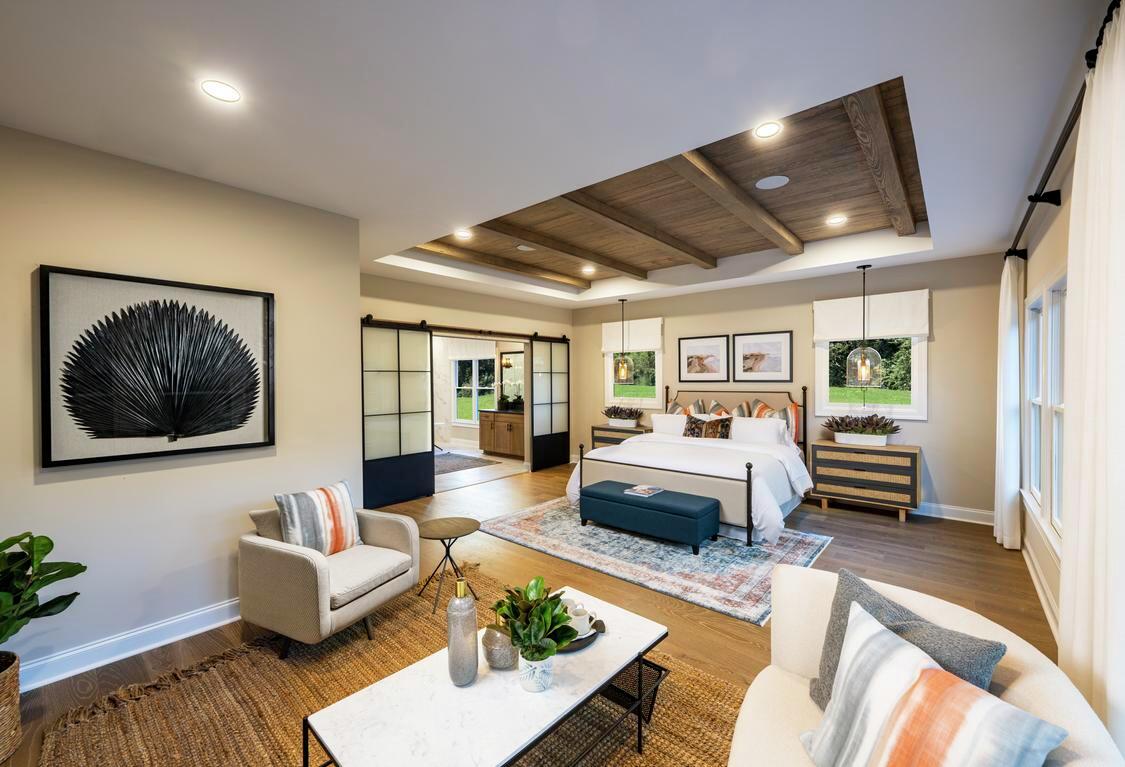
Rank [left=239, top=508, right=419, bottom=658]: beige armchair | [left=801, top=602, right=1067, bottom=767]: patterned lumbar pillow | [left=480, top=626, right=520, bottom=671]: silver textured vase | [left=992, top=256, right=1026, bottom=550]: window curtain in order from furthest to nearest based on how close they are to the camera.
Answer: [left=992, top=256, right=1026, bottom=550]: window curtain
[left=239, top=508, right=419, bottom=658]: beige armchair
[left=480, top=626, right=520, bottom=671]: silver textured vase
[left=801, top=602, right=1067, bottom=767]: patterned lumbar pillow

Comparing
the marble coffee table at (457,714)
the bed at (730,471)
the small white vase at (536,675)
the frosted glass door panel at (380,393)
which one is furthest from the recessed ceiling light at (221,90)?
the bed at (730,471)

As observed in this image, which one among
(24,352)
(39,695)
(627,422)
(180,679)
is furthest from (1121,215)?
(627,422)

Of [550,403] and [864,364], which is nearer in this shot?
[864,364]

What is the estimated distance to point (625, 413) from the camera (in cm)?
711

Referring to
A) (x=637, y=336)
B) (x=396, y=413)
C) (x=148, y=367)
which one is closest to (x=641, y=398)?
(x=637, y=336)

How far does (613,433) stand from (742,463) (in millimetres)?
2872

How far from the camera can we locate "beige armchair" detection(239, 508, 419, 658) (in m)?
2.31

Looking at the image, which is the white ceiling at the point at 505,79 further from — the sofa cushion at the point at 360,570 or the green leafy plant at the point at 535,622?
the sofa cushion at the point at 360,570

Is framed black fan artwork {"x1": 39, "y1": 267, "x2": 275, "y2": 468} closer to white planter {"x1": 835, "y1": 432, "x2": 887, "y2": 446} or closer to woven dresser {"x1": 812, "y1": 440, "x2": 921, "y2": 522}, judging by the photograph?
woven dresser {"x1": 812, "y1": 440, "x2": 921, "y2": 522}

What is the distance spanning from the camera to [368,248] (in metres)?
4.21

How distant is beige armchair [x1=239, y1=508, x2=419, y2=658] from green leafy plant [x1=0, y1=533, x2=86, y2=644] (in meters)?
0.70

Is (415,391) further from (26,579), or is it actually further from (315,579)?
(26,579)

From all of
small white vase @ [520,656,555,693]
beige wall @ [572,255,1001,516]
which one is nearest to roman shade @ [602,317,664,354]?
beige wall @ [572,255,1001,516]

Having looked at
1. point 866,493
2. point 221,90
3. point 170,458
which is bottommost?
point 866,493
